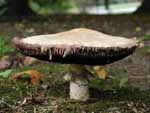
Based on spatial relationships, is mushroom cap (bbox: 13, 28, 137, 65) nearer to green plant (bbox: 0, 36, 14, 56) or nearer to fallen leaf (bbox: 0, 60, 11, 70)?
fallen leaf (bbox: 0, 60, 11, 70)

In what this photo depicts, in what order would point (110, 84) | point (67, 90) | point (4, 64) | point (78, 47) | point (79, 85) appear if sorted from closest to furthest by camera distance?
point (78, 47) → point (79, 85) → point (67, 90) → point (110, 84) → point (4, 64)

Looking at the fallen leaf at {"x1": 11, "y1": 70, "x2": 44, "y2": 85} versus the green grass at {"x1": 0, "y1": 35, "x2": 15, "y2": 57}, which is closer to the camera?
the fallen leaf at {"x1": 11, "y1": 70, "x2": 44, "y2": 85}

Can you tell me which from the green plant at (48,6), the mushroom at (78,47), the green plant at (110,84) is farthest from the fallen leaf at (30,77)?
the green plant at (48,6)

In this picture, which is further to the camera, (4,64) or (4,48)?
(4,48)

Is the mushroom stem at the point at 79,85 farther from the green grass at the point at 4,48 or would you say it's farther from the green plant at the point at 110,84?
the green grass at the point at 4,48

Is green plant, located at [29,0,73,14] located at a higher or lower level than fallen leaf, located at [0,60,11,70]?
higher

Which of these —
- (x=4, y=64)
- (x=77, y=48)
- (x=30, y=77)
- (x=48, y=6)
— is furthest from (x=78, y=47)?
(x=48, y=6)

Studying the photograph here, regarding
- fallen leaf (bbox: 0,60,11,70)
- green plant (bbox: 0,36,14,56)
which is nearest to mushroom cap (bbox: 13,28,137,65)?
fallen leaf (bbox: 0,60,11,70)

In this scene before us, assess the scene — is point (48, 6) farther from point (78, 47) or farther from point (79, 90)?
point (78, 47)

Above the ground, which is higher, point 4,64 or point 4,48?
point 4,48

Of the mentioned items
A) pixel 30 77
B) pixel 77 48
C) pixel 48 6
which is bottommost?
pixel 30 77
